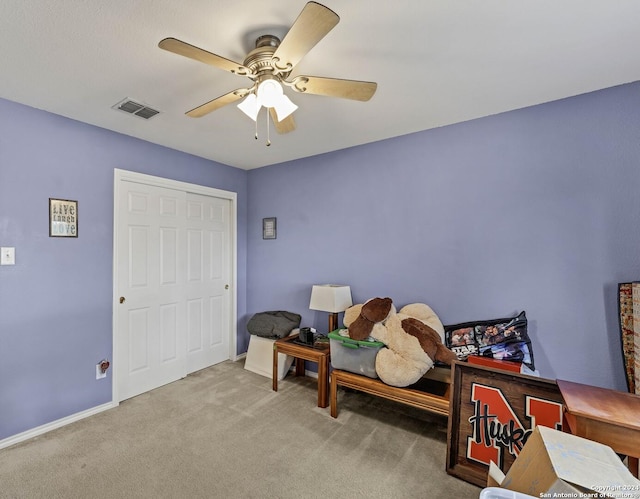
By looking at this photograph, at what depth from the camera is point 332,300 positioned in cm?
273

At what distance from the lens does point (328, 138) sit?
2.84 metres

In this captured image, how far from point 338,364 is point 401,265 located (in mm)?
1048

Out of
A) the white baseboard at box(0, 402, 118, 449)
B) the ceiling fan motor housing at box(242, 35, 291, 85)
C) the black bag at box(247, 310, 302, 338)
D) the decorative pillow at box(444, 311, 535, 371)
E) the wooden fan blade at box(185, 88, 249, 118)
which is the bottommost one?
the white baseboard at box(0, 402, 118, 449)

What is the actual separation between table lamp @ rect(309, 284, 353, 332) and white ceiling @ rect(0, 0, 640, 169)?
148 cm

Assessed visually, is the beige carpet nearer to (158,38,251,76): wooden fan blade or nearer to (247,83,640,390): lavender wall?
(247,83,640,390): lavender wall

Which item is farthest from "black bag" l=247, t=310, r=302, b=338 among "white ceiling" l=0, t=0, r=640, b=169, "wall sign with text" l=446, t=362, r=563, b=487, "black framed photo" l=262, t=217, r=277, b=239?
"white ceiling" l=0, t=0, r=640, b=169

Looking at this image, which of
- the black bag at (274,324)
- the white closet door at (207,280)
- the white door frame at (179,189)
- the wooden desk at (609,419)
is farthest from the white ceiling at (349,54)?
the black bag at (274,324)

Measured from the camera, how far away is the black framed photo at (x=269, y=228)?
12.1ft

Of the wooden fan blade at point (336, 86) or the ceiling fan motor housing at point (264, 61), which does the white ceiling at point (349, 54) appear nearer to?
the ceiling fan motor housing at point (264, 61)

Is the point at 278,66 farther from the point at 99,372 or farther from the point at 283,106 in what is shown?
the point at 99,372

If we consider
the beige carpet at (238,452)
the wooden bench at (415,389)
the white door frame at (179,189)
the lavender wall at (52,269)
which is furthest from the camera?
the white door frame at (179,189)

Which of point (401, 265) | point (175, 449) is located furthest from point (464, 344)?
point (175, 449)

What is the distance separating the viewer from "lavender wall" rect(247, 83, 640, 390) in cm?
195

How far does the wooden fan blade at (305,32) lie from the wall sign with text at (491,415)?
193 centimetres
